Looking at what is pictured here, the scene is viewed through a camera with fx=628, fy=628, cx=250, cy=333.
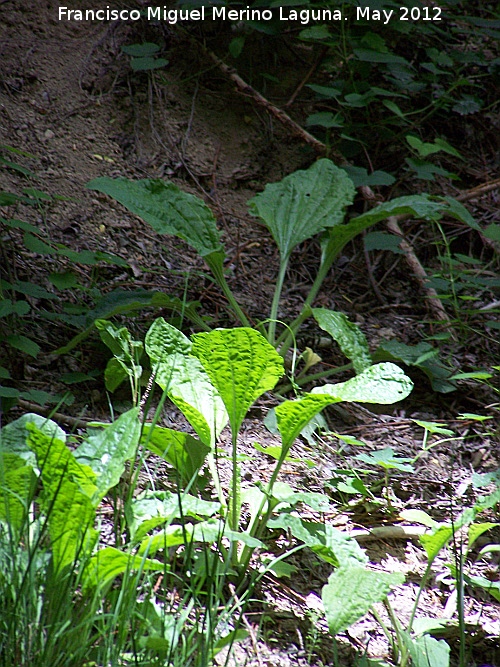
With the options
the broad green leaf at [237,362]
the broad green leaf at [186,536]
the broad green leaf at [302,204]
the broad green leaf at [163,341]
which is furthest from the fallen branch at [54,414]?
the broad green leaf at [302,204]

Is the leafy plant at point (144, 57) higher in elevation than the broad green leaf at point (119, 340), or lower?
higher

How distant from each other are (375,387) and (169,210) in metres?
0.93

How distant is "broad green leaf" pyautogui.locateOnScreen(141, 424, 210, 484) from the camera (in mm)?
1296

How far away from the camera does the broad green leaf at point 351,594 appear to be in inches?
41.3

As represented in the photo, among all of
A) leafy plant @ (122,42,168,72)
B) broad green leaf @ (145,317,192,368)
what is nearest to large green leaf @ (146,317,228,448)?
broad green leaf @ (145,317,192,368)

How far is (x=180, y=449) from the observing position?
133cm

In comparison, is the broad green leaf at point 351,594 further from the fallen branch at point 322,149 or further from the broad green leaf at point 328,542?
the fallen branch at point 322,149

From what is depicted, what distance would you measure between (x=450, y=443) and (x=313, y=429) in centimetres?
43

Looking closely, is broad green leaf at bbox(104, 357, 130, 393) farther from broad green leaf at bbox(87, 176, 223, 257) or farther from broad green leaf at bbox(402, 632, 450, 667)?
broad green leaf at bbox(402, 632, 450, 667)

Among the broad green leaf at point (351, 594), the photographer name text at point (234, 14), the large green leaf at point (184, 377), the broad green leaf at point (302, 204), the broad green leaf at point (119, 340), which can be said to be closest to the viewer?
the broad green leaf at point (351, 594)

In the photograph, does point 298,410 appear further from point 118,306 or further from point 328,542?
point 118,306

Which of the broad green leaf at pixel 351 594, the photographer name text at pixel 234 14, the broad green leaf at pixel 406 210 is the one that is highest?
the photographer name text at pixel 234 14

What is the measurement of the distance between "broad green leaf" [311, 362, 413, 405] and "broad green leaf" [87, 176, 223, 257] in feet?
Result: 2.38

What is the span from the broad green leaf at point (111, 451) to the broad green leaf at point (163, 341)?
0.30 m
